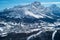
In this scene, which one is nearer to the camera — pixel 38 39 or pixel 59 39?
pixel 59 39

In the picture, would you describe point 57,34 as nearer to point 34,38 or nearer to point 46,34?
point 46,34

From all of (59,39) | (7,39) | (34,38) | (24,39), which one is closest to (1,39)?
(7,39)

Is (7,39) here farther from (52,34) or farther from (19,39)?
(52,34)

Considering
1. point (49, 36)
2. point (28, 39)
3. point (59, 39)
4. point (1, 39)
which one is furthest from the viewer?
point (1, 39)

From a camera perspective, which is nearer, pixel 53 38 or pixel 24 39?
pixel 53 38

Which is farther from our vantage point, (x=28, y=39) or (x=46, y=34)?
(x=28, y=39)

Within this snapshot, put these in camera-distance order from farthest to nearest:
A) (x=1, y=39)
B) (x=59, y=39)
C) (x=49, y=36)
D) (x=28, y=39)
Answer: (x=1, y=39) < (x=28, y=39) < (x=49, y=36) < (x=59, y=39)

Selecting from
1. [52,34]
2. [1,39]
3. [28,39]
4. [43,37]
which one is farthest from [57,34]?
[1,39]

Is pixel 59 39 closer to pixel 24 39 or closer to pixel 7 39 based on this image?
pixel 24 39

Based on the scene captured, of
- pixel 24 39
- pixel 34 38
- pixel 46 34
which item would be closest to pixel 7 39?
pixel 24 39
